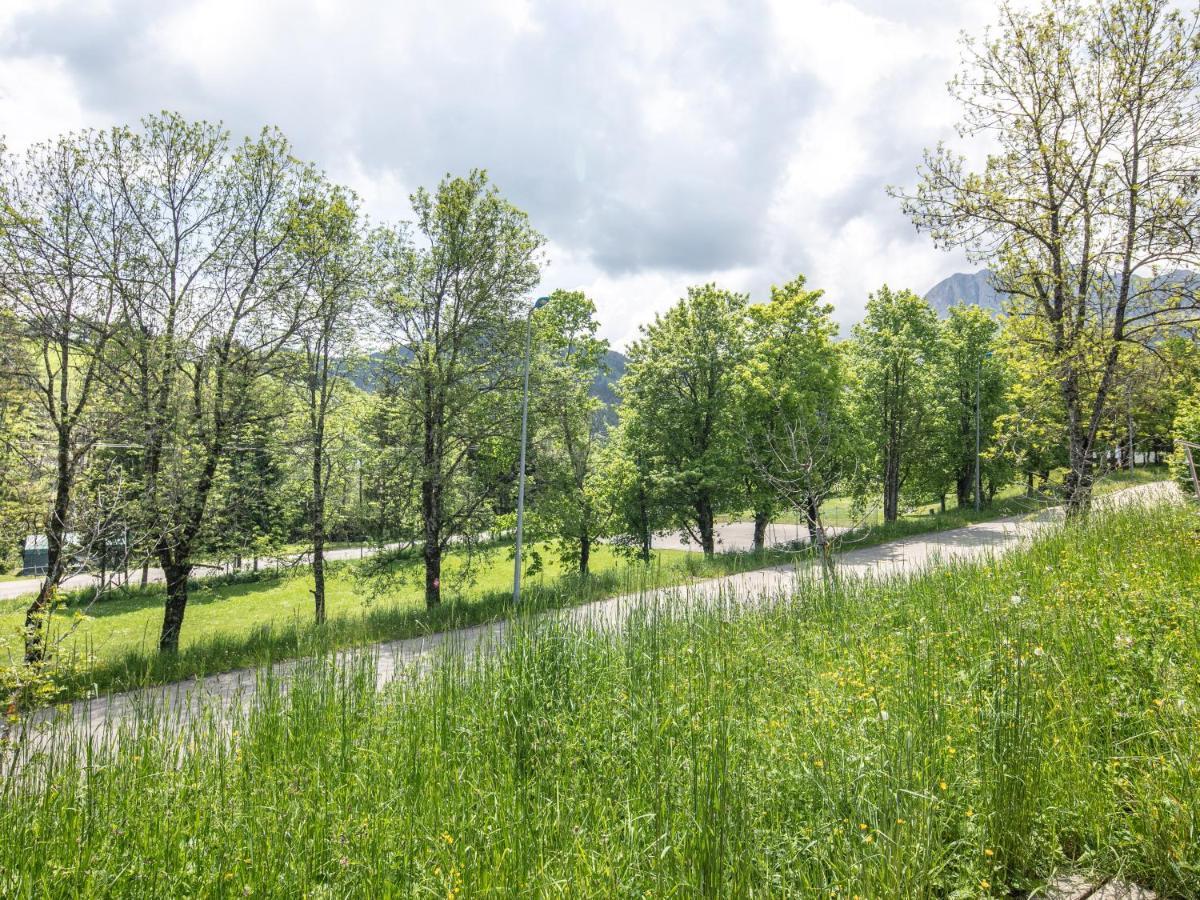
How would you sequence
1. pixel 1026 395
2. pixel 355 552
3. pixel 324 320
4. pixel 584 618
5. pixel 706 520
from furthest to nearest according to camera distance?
pixel 355 552 → pixel 706 520 → pixel 324 320 → pixel 1026 395 → pixel 584 618

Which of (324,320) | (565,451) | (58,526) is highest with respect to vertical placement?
(324,320)

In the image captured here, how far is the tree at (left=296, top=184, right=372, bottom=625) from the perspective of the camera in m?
13.9

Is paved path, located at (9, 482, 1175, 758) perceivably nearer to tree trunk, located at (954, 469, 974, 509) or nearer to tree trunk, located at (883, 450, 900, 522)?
tree trunk, located at (883, 450, 900, 522)

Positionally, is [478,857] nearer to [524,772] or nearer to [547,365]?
[524,772]

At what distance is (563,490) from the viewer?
55.9 ft

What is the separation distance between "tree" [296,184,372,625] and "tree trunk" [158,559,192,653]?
304 cm

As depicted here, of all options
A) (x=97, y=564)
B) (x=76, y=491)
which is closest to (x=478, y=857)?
(x=97, y=564)

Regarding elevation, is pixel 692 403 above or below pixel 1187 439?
above

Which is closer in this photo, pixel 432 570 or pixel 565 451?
pixel 432 570

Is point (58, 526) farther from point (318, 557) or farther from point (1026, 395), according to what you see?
point (1026, 395)

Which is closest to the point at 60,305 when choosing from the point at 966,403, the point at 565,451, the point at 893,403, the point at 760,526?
the point at 565,451

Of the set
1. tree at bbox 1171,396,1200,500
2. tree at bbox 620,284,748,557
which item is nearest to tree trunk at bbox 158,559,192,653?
tree at bbox 620,284,748,557

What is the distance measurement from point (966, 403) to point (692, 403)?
21.4 m

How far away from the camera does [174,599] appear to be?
12898 millimetres
